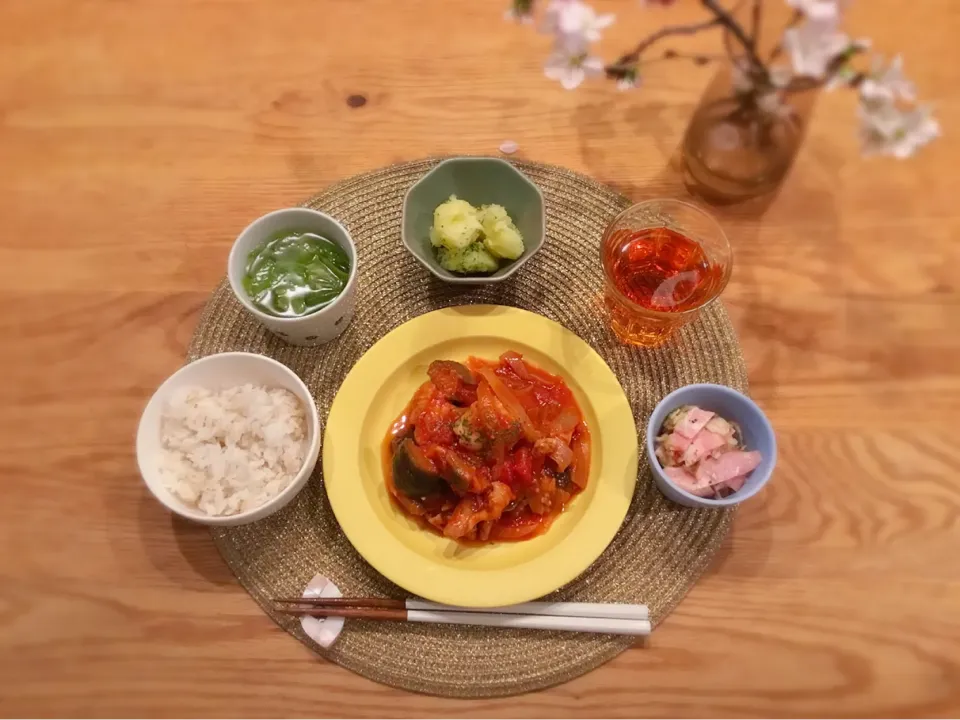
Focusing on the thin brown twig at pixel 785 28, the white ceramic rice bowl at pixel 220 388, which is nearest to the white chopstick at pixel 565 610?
the white ceramic rice bowl at pixel 220 388

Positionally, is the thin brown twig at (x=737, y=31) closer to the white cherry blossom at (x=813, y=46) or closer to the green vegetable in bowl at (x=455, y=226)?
the white cherry blossom at (x=813, y=46)

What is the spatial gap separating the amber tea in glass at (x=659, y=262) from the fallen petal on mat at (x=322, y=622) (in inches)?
33.5

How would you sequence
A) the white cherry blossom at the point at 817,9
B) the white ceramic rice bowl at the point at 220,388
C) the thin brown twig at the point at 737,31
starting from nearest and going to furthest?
the white cherry blossom at the point at 817,9 < the thin brown twig at the point at 737,31 < the white ceramic rice bowl at the point at 220,388

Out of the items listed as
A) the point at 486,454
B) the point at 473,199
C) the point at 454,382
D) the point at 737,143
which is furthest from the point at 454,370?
the point at 737,143

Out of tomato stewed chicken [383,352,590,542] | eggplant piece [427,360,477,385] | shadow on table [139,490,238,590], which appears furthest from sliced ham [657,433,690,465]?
shadow on table [139,490,238,590]

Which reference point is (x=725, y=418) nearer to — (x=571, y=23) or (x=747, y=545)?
(x=747, y=545)

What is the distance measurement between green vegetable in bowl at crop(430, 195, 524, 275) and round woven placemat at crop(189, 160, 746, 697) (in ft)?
0.41

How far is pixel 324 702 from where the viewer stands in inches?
57.2

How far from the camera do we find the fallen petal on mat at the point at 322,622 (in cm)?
146

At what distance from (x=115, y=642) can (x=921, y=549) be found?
5.61 feet

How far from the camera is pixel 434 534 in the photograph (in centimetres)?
150

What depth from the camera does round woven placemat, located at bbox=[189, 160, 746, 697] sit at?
4.78ft

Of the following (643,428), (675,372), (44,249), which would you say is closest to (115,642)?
(44,249)

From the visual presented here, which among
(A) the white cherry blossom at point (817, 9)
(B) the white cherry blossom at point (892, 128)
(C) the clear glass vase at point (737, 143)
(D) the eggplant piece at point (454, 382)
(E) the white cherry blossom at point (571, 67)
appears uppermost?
(A) the white cherry blossom at point (817, 9)
